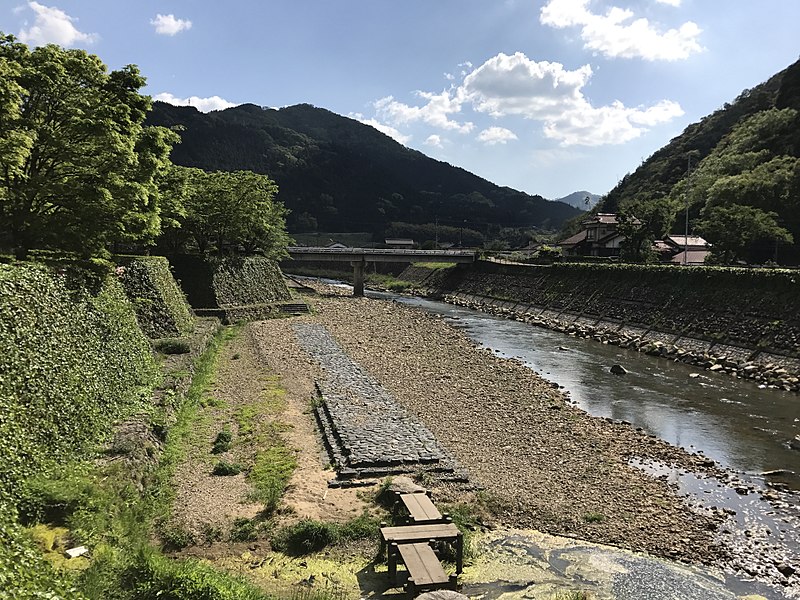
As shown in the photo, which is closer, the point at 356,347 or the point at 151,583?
the point at 151,583

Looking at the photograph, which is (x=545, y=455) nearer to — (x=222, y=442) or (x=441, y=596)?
(x=441, y=596)

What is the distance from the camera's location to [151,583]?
23.3 ft

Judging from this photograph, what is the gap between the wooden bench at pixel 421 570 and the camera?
316 inches

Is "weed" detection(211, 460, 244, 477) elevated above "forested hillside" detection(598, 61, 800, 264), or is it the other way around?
"forested hillside" detection(598, 61, 800, 264)

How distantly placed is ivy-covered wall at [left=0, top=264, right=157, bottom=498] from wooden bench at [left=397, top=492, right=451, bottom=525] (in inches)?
243

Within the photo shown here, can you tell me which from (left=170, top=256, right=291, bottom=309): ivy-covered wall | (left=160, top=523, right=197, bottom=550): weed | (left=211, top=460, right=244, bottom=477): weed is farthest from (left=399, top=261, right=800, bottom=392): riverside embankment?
(left=160, top=523, right=197, bottom=550): weed

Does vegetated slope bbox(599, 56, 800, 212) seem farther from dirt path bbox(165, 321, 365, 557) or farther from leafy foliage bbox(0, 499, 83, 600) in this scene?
leafy foliage bbox(0, 499, 83, 600)

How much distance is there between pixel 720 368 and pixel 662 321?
847 cm

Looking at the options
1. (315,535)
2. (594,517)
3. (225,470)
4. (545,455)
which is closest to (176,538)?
(315,535)

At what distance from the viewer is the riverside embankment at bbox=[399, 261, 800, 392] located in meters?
27.3

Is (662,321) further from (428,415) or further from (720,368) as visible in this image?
(428,415)

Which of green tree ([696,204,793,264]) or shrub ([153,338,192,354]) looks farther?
green tree ([696,204,793,264])

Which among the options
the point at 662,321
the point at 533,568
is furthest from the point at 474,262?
the point at 533,568

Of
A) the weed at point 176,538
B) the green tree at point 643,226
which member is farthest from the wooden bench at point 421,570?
the green tree at point 643,226
